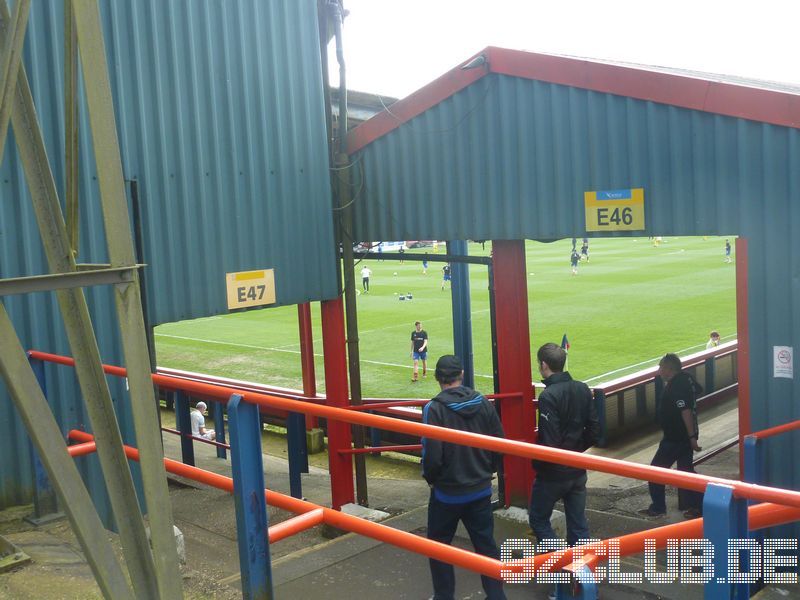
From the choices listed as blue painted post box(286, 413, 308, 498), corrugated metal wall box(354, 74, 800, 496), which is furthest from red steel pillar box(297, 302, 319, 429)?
corrugated metal wall box(354, 74, 800, 496)

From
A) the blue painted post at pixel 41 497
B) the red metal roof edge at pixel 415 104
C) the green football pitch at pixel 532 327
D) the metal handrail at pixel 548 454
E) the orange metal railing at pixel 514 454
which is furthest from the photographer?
the green football pitch at pixel 532 327

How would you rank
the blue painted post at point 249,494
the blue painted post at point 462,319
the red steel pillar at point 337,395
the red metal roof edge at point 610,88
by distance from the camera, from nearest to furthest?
the blue painted post at point 249,494
the red metal roof edge at point 610,88
the red steel pillar at point 337,395
the blue painted post at point 462,319

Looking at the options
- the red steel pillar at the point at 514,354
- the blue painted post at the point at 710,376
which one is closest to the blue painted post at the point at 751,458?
the red steel pillar at the point at 514,354

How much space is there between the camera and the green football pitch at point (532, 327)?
79.2ft

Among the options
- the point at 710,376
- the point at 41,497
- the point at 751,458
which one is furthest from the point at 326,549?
the point at 710,376

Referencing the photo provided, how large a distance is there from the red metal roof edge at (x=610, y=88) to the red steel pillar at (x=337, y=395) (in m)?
1.96

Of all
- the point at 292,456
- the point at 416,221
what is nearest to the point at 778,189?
the point at 416,221

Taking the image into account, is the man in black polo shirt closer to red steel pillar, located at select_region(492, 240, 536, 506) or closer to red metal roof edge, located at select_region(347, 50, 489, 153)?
red steel pillar, located at select_region(492, 240, 536, 506)

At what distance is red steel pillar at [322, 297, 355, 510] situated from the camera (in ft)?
30.6

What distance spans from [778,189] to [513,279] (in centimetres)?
289

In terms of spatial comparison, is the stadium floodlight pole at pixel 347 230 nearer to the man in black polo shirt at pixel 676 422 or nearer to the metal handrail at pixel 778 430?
the man in black polo shirt at pixel 676 422

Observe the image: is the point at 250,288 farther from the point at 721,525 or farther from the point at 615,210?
the point at 721,525

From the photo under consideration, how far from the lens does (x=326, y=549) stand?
7.29 metres

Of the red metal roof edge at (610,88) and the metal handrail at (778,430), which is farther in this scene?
the red metal roof edge at (610,88)
